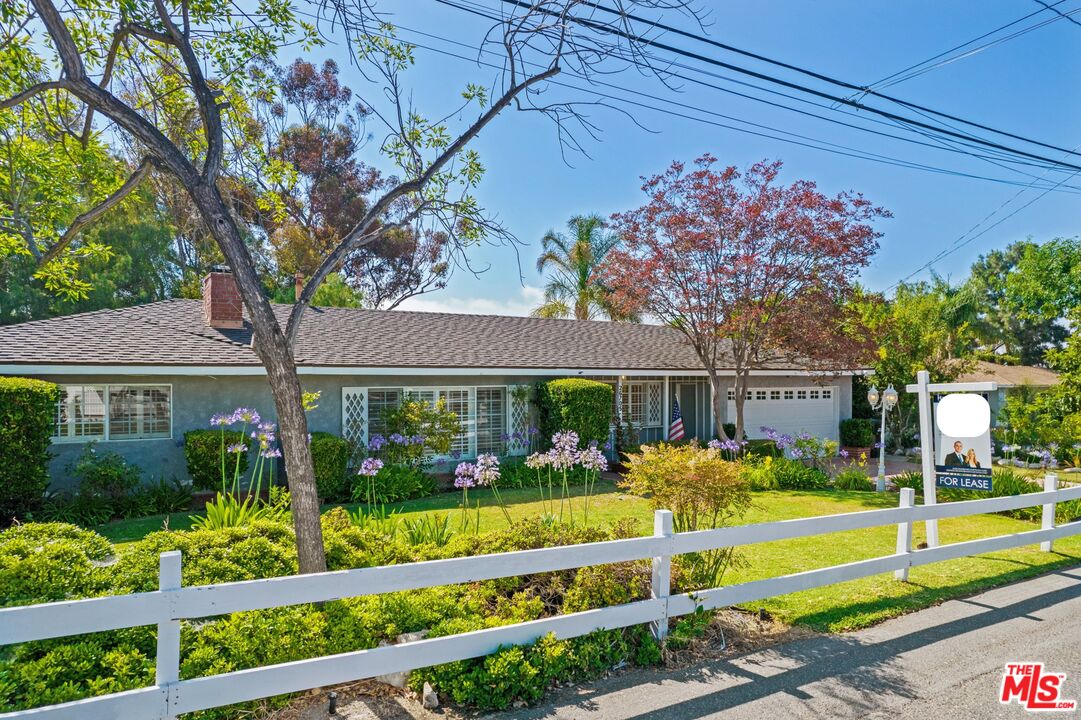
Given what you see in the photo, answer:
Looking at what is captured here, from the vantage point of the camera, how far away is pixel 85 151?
701 cm

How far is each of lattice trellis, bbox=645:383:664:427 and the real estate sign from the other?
39.4 feet

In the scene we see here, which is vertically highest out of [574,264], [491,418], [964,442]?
[574,264]

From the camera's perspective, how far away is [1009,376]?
28.0 meters

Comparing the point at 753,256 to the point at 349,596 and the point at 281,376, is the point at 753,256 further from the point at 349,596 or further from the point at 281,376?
the point at 349,596

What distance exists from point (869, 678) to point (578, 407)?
10584 mm

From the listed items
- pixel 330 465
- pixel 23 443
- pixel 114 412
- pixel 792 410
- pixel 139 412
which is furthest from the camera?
pixel 792 410

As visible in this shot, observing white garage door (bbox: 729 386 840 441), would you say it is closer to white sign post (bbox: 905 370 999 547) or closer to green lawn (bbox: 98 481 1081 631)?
green lawn (bbox: 98 481 1081 631)

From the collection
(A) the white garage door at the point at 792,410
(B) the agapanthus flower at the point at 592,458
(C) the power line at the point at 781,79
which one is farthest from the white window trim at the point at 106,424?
(A) the white garage door at the point at 792,410

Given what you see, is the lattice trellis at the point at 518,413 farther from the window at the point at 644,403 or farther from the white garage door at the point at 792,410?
the white garage door at the point at 792,410

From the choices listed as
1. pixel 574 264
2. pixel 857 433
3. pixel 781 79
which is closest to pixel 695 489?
pixel 781 79

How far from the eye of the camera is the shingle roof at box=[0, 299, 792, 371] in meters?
11.4

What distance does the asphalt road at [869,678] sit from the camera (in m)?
3.89

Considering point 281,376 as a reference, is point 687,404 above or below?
below

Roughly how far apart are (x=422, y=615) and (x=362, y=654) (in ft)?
3.43
